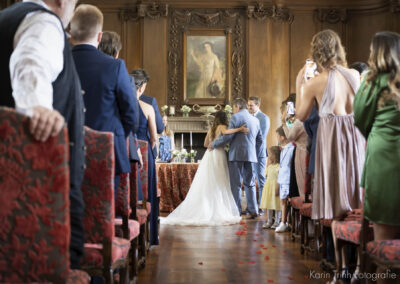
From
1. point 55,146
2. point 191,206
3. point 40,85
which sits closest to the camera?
point 55,146

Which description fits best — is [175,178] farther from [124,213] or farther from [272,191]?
[124,213]

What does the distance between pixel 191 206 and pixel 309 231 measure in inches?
100.0

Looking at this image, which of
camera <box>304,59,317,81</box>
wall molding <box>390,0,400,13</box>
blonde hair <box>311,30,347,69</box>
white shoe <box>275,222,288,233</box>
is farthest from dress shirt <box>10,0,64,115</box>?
wall molding <box>390,0,400,13</box>

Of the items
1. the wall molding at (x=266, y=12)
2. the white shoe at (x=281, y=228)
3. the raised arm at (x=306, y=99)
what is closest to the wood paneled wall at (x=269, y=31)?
the wall molding at (x=266, y=12)

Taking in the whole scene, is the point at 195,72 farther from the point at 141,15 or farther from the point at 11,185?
the point at 11,185

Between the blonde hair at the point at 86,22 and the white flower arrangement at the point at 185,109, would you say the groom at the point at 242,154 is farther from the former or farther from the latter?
the blonde hair at the point at 86,22

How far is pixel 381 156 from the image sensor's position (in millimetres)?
2594

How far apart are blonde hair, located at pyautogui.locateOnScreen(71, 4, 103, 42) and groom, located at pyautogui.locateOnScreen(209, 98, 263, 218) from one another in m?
5.06

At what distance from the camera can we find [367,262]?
257 cm

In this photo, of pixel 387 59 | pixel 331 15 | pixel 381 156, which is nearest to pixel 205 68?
pixel 331 15

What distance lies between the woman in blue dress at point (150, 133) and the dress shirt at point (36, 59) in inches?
109

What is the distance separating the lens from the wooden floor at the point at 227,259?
3744 millimetres

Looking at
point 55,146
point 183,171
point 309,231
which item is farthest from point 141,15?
point 55,146

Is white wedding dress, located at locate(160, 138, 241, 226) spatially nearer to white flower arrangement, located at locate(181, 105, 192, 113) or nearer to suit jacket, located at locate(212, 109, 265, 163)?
suit jacket, located at locate(212, 109, 265, 163)
